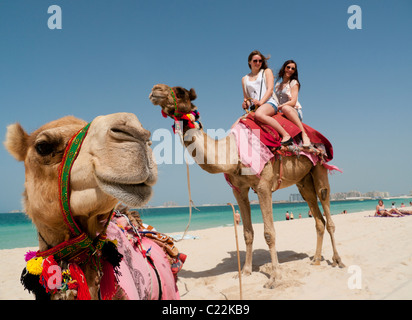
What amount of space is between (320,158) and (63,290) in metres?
5.20

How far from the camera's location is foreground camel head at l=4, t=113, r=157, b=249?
3.97ft

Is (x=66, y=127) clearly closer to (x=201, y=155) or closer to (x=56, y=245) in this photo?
(x=56, y=245)

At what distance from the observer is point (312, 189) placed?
20.2 feet

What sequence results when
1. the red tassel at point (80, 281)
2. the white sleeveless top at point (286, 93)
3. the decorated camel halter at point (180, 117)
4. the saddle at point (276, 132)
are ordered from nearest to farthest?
the red tassel at point (80, 281) < the decorated camel halter at point (180, 117) < the saddle at point (276, 132) < the white sleeveless top at point (286, 93)

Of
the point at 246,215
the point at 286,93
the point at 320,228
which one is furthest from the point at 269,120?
the point at 320,228

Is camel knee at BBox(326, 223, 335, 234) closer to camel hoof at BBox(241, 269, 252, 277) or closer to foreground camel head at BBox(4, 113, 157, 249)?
camel hoof at BBox(241, 269, 252, 277)

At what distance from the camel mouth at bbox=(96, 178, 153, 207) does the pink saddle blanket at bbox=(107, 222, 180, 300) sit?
68 centimetres

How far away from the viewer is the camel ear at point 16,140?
1.50m

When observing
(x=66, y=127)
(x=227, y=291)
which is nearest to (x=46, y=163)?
(x=66, y=127)

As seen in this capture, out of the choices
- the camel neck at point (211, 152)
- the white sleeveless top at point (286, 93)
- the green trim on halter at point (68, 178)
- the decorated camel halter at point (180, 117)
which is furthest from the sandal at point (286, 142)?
the green trim on halter at point (68, 178)

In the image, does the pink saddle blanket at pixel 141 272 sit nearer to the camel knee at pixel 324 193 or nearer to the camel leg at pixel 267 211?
the camel leg at pixel 267 211

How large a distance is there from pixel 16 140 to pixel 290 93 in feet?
16.4

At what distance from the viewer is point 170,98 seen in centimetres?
382

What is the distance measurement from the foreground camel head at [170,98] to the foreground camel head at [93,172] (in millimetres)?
2367
